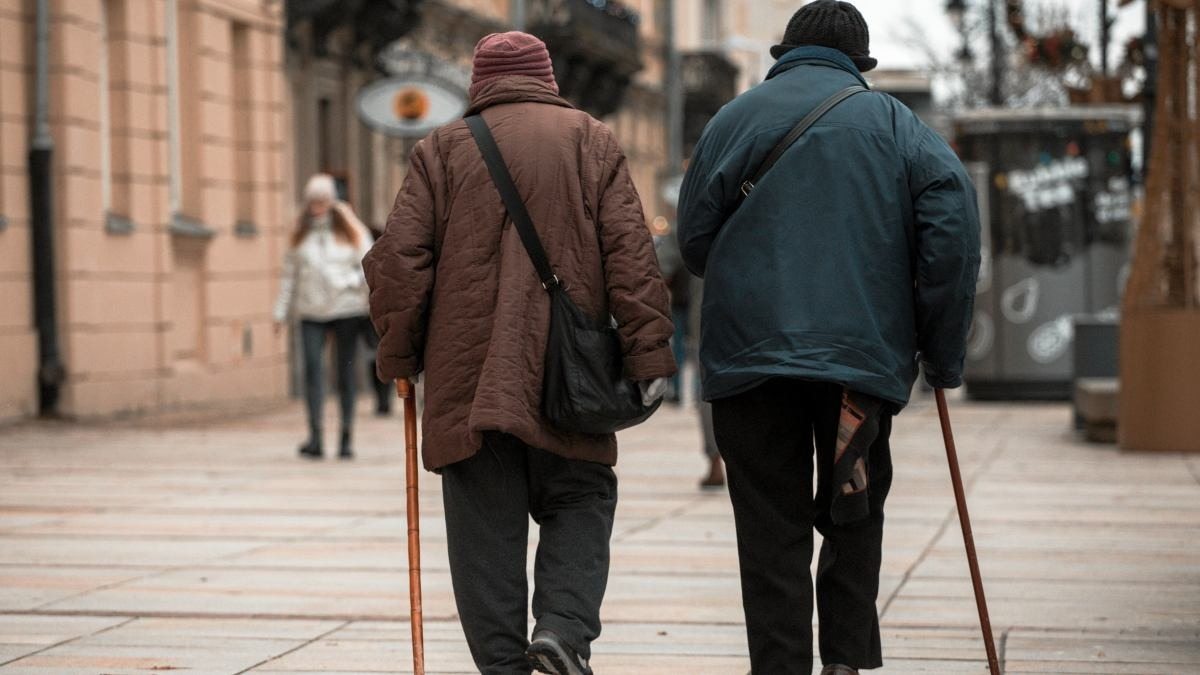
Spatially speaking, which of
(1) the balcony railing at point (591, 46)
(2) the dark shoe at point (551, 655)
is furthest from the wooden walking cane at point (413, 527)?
(1) the balcony railing at point (591, 46)

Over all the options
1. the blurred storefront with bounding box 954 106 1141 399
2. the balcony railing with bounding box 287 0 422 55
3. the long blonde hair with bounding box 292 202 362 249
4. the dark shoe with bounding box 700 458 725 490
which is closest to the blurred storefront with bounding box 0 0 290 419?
the balcony railing with bounding box 287 0 422 55

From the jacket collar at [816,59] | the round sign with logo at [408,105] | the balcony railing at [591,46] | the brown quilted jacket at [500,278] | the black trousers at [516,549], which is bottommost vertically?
the black trousers at [516,549]

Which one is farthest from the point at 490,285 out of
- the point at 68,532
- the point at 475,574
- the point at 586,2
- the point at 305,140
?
the point at 586,2

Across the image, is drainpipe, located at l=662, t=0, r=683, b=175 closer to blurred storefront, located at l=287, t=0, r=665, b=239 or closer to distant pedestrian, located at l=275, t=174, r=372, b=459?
blurred storefront, located at l=287, t=0, r=665, b=239

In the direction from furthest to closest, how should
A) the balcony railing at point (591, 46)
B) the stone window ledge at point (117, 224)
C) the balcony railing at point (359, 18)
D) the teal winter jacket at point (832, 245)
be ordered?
the balcony railing at point (591, 46), the balcony railing at point (359, 18), the stone window ledge at point (117, 224), the teal winter jacket at point (832, 245)

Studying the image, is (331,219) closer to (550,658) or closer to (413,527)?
(413,527)

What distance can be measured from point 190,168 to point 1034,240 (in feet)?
27.3

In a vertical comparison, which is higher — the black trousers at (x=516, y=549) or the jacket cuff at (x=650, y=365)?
the jacket cuff at (x=650, y=365)

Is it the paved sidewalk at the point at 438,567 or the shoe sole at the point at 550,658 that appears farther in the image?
the paved sidewalk at the point at 438,567

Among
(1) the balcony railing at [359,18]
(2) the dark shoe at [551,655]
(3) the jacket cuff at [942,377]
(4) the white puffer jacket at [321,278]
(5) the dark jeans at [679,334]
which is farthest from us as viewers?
(1) the balcony railing at [359,18]

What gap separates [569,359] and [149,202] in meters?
14.8

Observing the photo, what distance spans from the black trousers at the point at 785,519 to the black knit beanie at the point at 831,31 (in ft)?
2.85

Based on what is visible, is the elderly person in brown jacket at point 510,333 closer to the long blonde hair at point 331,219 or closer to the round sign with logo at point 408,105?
the long blonde hair at point 331,219

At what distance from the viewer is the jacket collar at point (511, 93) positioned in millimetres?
5871
